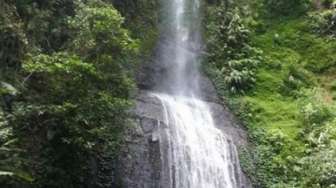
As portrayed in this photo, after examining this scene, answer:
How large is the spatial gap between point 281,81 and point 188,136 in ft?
Result: 18.7

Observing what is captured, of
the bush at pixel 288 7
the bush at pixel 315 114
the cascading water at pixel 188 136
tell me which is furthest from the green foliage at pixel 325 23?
the cascading water at pixel 188 136

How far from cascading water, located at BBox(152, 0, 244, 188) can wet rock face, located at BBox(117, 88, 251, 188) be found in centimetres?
20

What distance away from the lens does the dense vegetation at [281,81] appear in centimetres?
1691

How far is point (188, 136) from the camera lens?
55.2 feet

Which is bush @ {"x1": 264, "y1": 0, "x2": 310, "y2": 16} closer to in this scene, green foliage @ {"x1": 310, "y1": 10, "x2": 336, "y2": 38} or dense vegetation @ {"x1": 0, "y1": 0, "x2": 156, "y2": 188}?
green foliage @ {"x1": 310, "y1": 10, "x2": 336, "y2": 38}

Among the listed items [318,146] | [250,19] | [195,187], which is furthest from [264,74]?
[195,187]

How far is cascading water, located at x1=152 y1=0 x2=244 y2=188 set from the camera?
52.0ft

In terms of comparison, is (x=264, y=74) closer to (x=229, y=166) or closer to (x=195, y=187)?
(x=229, y=166)

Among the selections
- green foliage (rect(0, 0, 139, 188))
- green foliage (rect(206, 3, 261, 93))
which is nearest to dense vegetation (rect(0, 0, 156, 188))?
green foliage (rect(0, 0, 139, 188))

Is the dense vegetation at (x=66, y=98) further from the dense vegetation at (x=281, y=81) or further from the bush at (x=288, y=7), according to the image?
the bush at (x=288, y=7)

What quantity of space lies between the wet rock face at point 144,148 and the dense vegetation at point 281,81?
3.91ft

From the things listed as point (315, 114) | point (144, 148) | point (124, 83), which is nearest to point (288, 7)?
point (315, 114)

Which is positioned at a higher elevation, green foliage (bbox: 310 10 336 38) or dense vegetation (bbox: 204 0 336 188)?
green foliage (bbox: 310 10 336 38)

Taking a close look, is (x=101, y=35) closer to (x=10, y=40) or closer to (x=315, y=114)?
(x=10, y=40)
